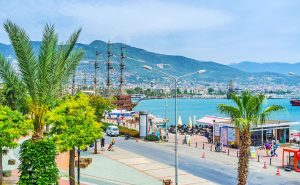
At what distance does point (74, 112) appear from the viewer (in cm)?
2405

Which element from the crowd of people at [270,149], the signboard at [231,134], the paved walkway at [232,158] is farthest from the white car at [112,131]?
the crowd of people at [270,149]

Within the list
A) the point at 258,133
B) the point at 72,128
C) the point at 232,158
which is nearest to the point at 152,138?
the point at 258,133

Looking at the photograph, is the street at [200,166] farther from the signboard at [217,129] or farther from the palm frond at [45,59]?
the palm frond at [45,59]

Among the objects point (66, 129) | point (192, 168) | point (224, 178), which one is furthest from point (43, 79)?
point (192, 168)

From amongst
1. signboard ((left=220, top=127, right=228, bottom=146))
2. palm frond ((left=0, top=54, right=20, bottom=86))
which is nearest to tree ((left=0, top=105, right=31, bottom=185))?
palm frond ((left=0, top=54, right=20, bottom=86))

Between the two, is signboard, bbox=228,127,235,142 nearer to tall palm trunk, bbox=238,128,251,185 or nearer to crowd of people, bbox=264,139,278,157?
crowd of people, bbox=264,139,278,157

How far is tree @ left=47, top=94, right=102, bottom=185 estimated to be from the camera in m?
22.4

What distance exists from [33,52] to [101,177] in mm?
15841

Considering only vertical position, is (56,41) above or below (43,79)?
above

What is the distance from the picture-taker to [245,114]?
18.4 meters

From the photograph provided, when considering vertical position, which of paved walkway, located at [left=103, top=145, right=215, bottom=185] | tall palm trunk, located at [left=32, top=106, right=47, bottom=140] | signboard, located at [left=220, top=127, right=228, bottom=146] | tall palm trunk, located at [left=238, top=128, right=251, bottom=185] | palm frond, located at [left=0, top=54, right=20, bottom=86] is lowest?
paved walkway, located at [left=103, top=145, right=215, bottom=185]

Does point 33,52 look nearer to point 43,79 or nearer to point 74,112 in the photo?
point 43,79

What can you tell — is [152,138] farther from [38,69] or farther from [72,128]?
[38,69]

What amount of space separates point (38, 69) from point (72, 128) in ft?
30.2
